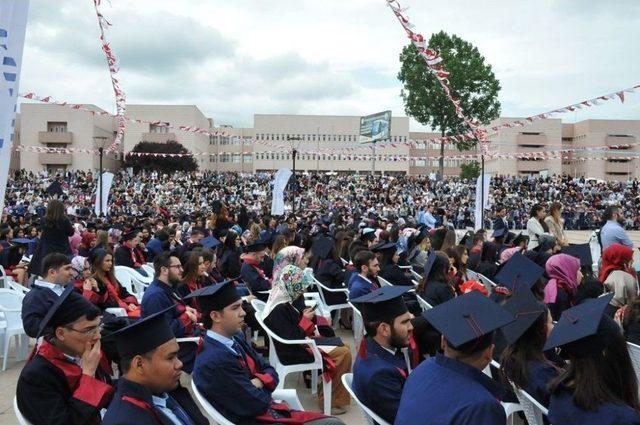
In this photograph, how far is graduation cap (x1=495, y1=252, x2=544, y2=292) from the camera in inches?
210

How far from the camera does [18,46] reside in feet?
10.6

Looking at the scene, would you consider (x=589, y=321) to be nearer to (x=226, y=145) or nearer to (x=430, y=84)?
(x=430, y=84)

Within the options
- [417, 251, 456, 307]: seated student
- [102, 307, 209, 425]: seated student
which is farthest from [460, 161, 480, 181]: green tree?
[102, 307, 209, 425]: seated student

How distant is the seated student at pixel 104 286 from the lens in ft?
19.4

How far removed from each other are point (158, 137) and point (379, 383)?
64173 mm

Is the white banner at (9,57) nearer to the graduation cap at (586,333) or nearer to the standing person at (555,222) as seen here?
the graduation cap at (586,333)

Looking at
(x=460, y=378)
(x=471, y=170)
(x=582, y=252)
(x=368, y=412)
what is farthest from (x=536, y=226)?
(x=471, y=170)

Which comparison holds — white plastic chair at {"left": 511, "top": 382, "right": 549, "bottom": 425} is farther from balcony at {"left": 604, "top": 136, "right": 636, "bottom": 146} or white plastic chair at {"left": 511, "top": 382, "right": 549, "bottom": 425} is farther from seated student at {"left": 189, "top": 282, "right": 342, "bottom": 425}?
balcony at {"left": 604, "top": 136, "right": 636, "bottom": 146}

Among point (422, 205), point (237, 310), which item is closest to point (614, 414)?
point (237, 310)

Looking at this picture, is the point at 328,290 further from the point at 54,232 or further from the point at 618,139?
the point at 618,139

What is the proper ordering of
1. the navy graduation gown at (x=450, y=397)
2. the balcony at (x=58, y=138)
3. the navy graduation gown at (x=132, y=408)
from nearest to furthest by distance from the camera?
1. the navy graduation gown at (x=450, y=397)
2. the navy graduation gown at (x=132, y=408)
3. the balcony at (x=58, y=138)

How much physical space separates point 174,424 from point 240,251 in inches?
264

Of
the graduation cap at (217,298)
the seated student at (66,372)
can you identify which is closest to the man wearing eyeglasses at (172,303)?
the graduation cap at (217,298)

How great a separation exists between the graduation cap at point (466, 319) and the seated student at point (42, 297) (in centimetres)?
271
